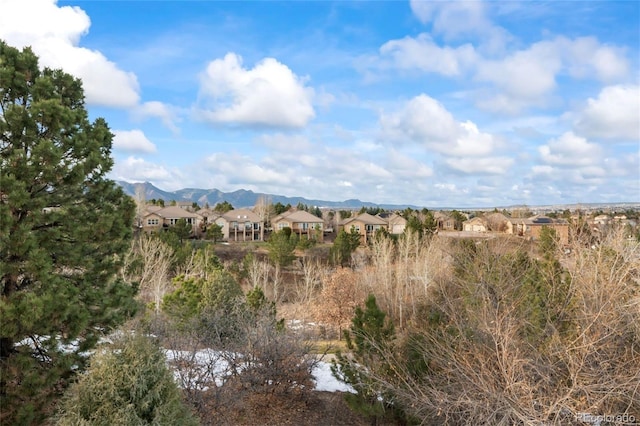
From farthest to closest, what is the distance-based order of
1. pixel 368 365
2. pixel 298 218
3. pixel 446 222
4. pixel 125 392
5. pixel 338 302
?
pixel 446 222, pixel 298 218, pixel 338 302, pixel 368 365, pixel 125 392

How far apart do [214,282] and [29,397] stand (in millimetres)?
8264

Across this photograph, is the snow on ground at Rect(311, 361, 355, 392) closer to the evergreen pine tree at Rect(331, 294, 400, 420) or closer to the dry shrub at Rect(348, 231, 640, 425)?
the evergreen pine tree at Rect(331, 294, 400, 420)

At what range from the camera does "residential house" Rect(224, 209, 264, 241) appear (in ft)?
159

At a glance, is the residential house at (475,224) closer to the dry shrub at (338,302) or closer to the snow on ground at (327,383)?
the dry shrub at (338,302)

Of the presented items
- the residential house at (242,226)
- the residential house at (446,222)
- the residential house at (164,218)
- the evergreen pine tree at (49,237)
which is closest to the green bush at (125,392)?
the evergreen pine tree at (49,237)

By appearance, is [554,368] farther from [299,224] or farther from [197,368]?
[299,224]

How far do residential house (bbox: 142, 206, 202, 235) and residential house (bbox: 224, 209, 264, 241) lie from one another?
2.39 metres

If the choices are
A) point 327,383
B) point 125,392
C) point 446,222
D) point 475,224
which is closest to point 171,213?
point 446,222

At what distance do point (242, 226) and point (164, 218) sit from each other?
358 inches

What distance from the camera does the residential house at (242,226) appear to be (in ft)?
159

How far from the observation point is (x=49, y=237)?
6.49 metres

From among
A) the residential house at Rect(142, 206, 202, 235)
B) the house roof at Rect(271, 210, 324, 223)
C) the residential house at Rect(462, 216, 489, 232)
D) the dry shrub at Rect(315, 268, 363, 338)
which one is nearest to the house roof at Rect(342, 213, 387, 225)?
the house roof at Rect(271, 210, 324, 223)

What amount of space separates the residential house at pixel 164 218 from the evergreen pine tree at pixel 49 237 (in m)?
35.5

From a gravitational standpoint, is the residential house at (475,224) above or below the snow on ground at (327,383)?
above
